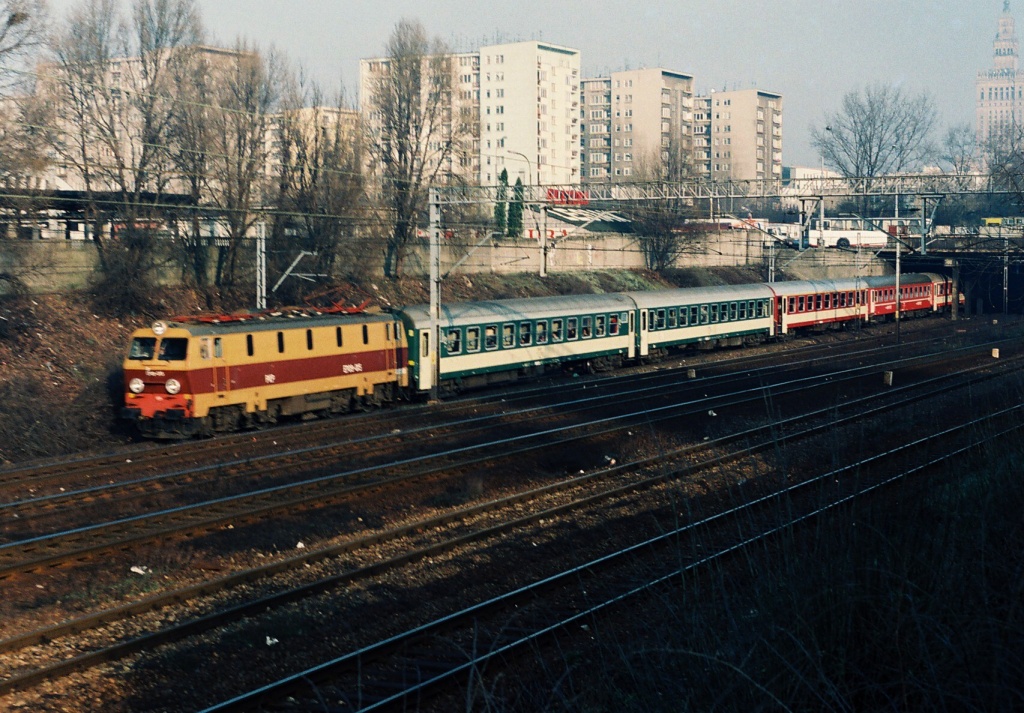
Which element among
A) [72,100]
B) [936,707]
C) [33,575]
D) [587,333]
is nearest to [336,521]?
[33,575]

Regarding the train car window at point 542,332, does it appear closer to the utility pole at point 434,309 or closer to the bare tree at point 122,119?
the utility pole at point 434,309

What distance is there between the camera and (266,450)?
21.6 m

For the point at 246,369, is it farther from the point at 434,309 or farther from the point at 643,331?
the point at 643,331

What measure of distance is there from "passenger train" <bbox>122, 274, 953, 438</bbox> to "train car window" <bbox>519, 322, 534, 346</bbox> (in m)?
0.05

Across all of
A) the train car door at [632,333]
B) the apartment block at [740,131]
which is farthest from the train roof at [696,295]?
the apartment block at [740,131]

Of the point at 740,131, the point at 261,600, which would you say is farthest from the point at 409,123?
the point at 740,131

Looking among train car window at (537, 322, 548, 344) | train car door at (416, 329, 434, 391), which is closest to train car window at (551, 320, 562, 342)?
train car window at (537, 322, 548, 344)

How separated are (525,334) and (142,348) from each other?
13016 millimetres

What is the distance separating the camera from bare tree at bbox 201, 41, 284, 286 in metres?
40.9

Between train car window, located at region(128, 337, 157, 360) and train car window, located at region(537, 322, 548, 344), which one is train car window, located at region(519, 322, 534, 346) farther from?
train car window, located at region(128, 337, 157, 360)

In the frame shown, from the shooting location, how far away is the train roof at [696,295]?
38781 millimetres

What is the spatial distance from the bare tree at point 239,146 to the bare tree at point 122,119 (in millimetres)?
2037

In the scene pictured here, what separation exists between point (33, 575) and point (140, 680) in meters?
4.36

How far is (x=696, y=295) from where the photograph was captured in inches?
1642
